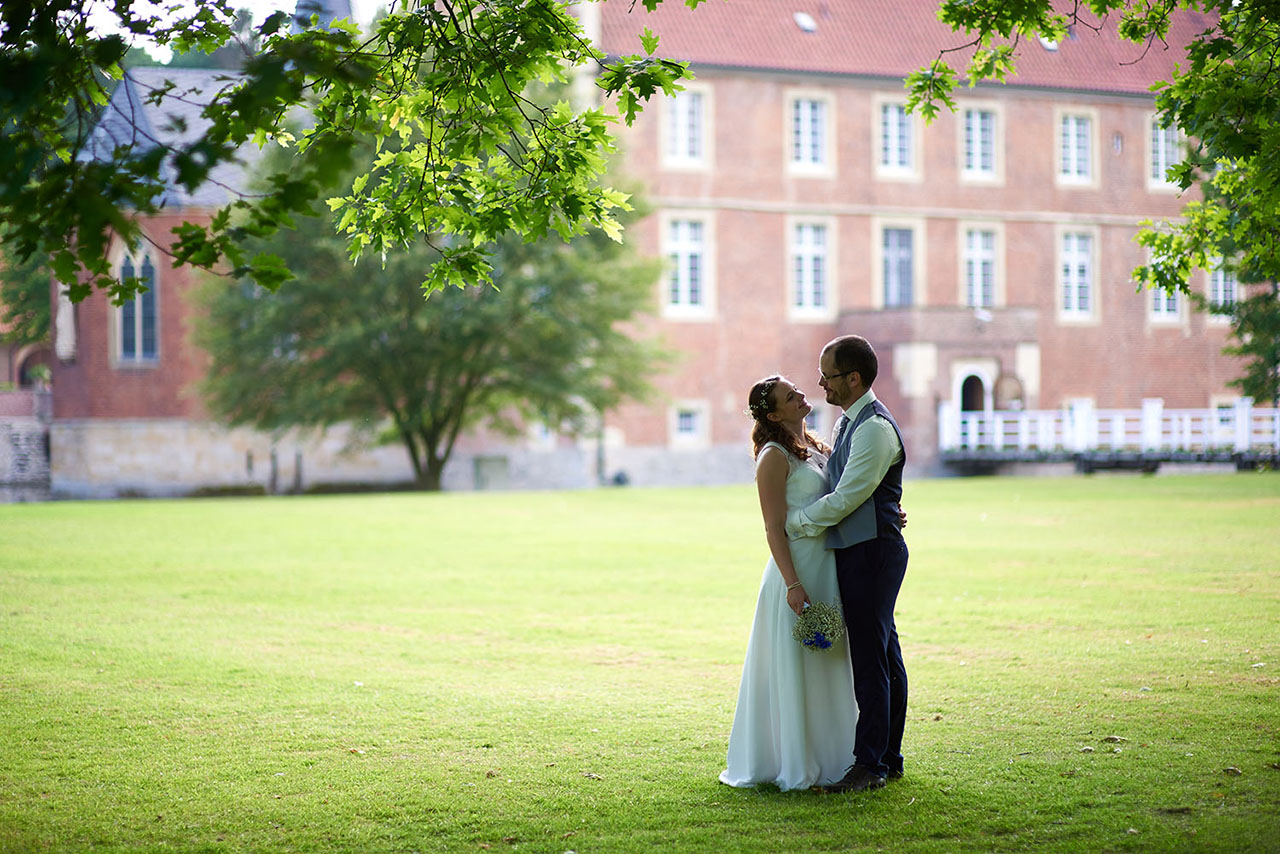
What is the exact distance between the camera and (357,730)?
741 centimetres

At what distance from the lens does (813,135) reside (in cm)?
4050

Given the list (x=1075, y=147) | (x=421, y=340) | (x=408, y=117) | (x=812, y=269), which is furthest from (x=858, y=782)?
(x=1075, y=147)

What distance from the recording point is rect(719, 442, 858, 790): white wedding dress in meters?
5.81

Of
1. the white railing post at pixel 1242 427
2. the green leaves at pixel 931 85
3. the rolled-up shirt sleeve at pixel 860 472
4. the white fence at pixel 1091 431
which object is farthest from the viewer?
the white fence at pixel 1091 431

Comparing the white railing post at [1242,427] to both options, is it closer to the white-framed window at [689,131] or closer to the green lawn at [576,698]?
the white-framed window at [689,131]

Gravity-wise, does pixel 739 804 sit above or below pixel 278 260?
below

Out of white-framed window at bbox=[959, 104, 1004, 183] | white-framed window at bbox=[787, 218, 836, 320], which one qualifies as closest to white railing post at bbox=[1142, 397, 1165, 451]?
white-framed window at bbox=[959, 104, 1004, 183]

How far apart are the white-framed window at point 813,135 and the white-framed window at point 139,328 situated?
18732 millimetres

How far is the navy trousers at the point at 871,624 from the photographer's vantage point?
575 cm

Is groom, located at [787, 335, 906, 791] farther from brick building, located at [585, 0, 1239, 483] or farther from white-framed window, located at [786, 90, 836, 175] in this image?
white-framed window, located at [786, 90, 836, 175]

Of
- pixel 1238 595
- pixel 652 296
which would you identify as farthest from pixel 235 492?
pixel 1238 595

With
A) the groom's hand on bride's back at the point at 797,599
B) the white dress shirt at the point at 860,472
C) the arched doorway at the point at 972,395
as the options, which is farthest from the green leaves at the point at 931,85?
the arched doorway at the point at 972,395

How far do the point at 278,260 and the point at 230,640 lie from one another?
6661 millimetres

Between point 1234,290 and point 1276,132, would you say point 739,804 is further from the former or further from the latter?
point 1234,290
